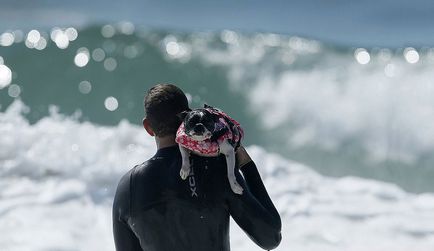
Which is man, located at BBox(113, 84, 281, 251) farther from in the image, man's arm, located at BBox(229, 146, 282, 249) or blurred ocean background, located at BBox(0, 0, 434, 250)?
blurred ocean background, located at BBox(0, 0, 434, 250)

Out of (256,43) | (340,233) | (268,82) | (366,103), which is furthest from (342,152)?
(340,233)

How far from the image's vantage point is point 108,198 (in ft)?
26.4

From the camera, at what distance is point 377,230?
24.2 ft

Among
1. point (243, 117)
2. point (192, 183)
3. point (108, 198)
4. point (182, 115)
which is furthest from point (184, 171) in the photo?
point (243, 117)

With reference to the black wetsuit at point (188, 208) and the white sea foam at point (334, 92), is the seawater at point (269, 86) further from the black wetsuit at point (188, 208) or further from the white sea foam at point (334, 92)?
the black wetsuit at point (188, 208)

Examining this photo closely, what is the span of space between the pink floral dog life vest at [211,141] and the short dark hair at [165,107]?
7cm

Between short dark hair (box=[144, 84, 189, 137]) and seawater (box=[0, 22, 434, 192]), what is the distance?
27.6 ft

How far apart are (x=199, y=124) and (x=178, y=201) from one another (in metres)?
0.23

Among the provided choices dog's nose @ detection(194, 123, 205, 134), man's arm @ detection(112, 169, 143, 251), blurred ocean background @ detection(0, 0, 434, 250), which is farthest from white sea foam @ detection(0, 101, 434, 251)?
dog's nose @ detection(194, 123, 205, 134)

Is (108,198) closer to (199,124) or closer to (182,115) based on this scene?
(182,115)

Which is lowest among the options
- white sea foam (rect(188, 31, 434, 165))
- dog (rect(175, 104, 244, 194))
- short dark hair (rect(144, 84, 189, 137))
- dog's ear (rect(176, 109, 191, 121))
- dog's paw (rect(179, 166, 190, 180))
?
dog's paw (rect(179, 166, 190, 180))

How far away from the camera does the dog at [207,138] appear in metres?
2.11

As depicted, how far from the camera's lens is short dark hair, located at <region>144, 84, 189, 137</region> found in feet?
7.29

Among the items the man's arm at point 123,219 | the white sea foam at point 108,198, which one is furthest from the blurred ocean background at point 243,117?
the man's arm at point 123,219
